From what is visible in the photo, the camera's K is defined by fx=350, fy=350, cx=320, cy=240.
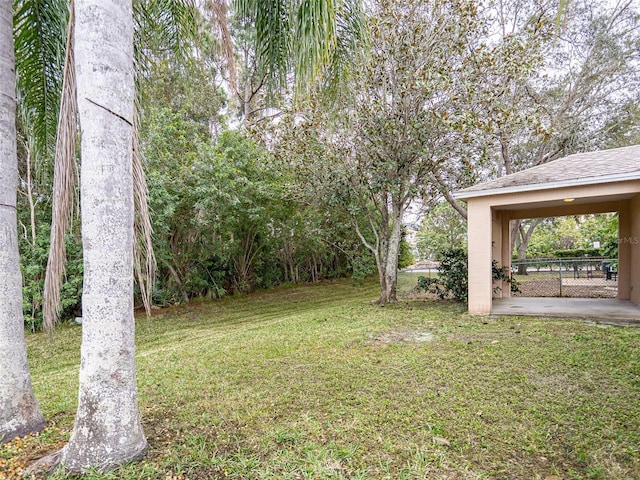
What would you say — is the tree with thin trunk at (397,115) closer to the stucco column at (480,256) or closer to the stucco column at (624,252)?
the stucco column at (480,256)

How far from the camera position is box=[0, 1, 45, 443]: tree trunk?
2.76 meters

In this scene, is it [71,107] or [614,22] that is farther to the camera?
[614,22]

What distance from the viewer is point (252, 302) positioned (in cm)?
1251

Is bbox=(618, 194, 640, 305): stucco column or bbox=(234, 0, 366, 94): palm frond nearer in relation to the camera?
bbox=(234, 0, 366, 94): palm frond

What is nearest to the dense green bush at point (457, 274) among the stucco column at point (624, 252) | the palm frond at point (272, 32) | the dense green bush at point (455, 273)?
the dense green bush at point (455, 273)

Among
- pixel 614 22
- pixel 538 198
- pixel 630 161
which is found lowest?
pixel 538 198

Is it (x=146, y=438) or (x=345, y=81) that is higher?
(x=345, y=81)

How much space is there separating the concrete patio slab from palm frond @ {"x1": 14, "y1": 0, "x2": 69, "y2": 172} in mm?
8812

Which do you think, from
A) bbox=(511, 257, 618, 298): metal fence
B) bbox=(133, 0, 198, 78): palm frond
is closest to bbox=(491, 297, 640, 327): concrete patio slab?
bbox=(511, 257, 618, 298): metal fence

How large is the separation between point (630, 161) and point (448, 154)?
3.63 m

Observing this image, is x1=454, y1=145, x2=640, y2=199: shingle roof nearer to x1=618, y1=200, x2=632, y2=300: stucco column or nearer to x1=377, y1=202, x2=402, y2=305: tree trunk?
x1=618, y1=200, x2=632, y2=300: stucco column

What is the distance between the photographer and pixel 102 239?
230cm

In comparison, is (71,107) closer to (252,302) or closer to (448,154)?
(448,154)

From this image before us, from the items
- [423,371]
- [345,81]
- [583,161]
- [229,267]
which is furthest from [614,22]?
[229,267]
